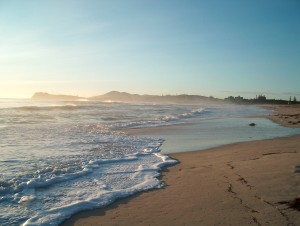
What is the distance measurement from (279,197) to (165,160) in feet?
13.1

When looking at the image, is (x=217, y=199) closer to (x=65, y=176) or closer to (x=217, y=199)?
(x=217, y=199)

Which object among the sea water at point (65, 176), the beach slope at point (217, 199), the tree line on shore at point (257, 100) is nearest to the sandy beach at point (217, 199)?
→ the beach slope at point (217, 199)

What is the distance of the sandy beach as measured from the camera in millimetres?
4047

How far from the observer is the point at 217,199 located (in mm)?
4781

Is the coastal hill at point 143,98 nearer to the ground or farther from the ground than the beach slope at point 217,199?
farther from the ground

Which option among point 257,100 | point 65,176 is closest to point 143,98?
point 257,100

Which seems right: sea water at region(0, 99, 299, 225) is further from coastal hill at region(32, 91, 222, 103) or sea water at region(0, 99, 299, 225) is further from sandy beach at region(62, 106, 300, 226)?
coastal hill at region(32, 91, 222, 103)

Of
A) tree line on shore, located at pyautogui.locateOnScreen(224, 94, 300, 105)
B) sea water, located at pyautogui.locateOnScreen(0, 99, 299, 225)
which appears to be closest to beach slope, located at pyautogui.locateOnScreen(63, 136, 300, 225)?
sea water, located at pyautogui.locateOnScreen(0, 99, 299, 225)

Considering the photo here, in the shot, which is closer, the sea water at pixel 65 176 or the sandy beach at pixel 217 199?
the sandy beach at pixel 217 199

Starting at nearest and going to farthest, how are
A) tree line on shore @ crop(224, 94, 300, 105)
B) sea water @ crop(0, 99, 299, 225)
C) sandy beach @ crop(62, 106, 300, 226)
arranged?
sandy beach @ crop(62, 106, 300, 226)
sea water @ crop(0, 99, 299, 225)
tree line on shore @ crop(224, 94, 300, 105)

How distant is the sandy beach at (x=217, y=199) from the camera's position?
4.05 m

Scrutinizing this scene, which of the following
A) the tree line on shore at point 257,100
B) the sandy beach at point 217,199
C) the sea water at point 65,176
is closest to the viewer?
the sandy beach at point 217,199

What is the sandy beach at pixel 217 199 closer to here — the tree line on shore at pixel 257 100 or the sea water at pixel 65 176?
the sea water at pixel 65 176

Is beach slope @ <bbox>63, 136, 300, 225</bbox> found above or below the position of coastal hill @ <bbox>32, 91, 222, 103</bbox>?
below
